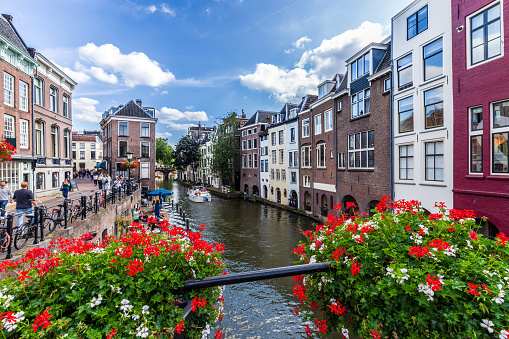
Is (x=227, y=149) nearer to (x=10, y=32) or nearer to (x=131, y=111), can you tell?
(x=131, y=111)

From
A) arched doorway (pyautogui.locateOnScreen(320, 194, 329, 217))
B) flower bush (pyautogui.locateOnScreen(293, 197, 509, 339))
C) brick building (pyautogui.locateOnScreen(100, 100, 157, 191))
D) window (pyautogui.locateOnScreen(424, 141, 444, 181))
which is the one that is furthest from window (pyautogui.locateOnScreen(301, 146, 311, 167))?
flower bush (pyautogui.locateOnScreen(293, 197, 509, 339))

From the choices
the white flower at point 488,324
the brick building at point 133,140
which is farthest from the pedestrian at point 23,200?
the brick building at point 133,140

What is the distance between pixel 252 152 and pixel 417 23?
3464 centimetres

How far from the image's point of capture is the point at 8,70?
15797 millimetres

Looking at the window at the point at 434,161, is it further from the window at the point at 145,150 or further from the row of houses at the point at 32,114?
the window at the point at 145,150

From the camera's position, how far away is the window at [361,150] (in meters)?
18.7

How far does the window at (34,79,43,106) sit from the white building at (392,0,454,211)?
2486 cm

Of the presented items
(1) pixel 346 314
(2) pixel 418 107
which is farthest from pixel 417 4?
(1) pixel 346 314

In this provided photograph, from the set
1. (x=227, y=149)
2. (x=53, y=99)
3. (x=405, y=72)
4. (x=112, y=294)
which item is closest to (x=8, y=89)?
(x=53, y=99)

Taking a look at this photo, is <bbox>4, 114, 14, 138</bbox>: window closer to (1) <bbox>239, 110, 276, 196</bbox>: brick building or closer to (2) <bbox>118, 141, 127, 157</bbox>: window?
(2) <bbox>118, 141, 127, 157</bbox>: window

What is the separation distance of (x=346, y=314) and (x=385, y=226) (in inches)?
41.5

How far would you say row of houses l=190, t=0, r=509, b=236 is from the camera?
34.9 feet

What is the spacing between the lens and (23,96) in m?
17.5

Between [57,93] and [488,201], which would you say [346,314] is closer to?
[488,201]
